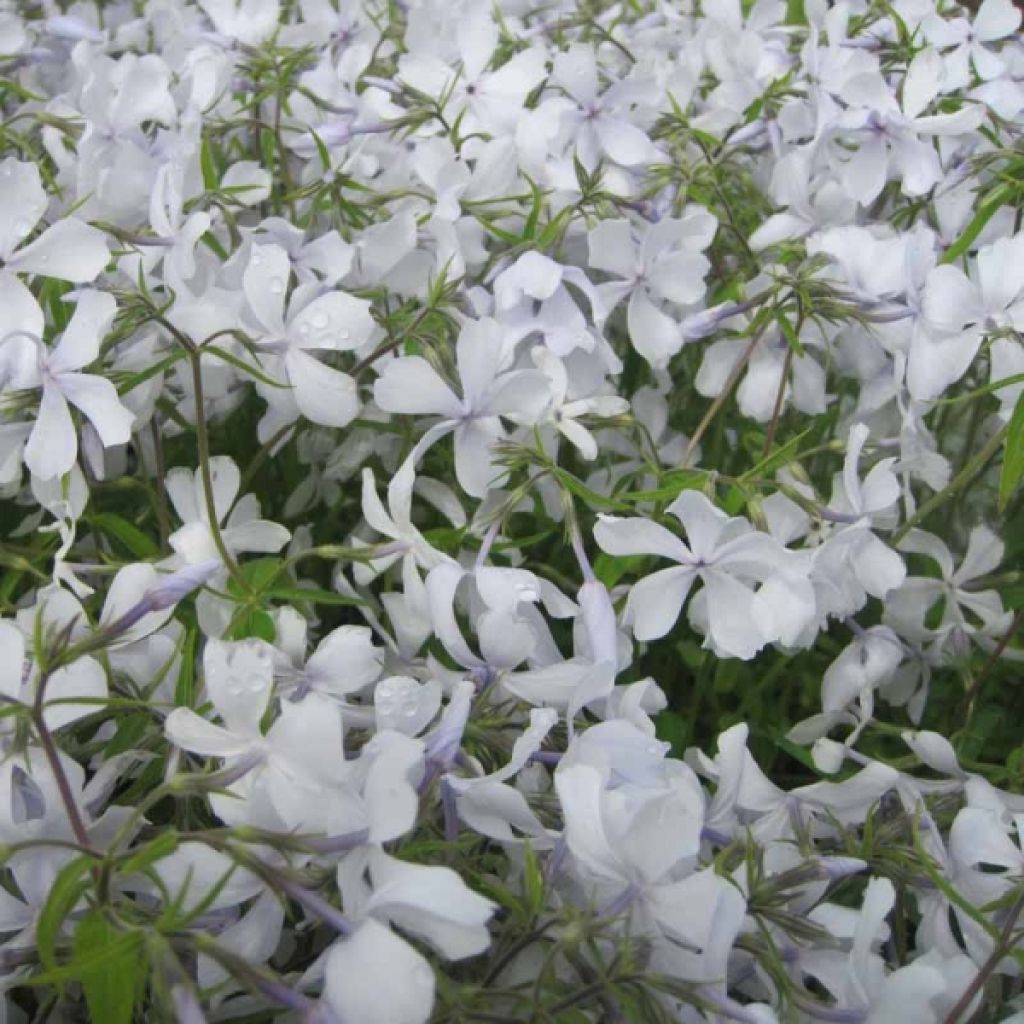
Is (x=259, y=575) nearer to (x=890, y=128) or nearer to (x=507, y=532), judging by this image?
(x=507, y=532)

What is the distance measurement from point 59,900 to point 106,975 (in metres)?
0.04

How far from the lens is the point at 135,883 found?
2.31 feet

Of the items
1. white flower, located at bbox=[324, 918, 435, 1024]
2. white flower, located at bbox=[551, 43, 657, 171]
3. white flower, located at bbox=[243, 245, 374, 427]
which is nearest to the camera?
white flower, located at bbox=[324, 918, 435, 1024]

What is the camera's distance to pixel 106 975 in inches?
25.3

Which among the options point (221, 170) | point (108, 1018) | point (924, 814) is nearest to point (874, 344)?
point (924, 814)

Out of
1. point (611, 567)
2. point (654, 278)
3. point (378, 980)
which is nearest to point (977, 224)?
point (654, 278)

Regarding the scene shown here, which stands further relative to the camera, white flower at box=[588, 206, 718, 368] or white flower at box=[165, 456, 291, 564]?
white flower at box=[588, 206, 718, 368]

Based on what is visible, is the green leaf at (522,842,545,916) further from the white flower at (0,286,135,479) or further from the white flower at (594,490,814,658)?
the white flower at (0,286,135,479)

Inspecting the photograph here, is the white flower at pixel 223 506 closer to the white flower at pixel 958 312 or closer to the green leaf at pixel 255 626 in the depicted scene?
the green leaf at pixel 255 626

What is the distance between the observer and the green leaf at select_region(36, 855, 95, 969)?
630mm

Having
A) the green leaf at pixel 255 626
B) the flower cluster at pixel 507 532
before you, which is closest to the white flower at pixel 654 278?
the flower cluster at pixel 507 532

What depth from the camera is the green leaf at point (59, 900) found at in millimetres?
630

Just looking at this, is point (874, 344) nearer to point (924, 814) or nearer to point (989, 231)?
point (989, 231)

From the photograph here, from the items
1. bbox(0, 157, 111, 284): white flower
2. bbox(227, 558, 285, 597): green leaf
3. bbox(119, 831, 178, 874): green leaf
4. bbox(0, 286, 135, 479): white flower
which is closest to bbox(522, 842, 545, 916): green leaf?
bbox(119, 831, 178, 874): green leaf
